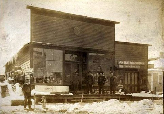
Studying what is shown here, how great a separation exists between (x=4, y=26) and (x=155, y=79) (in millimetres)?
4458

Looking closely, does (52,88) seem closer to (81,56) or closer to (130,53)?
(81,56)

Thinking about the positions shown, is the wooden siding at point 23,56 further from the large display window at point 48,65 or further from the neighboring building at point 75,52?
the large display window at point 48,65

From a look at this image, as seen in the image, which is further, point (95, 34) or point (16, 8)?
point (95, 34)

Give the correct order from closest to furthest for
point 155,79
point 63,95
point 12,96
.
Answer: point 12,96 → point 63,95 → point 155,79

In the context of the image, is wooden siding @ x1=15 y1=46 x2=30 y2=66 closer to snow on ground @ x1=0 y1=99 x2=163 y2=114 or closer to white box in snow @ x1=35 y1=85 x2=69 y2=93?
white box in snow @ x1=35 y1=85 x2=69 y2=93

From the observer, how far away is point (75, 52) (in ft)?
24.3

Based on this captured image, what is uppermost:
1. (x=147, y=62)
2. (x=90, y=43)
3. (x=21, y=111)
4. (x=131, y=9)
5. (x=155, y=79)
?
(x=131, y=9)

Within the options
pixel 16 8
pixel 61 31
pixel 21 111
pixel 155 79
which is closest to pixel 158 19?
pixel 155 79

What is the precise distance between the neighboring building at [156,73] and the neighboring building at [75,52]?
0.21 m

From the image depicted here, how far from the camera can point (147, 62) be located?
7.08 m

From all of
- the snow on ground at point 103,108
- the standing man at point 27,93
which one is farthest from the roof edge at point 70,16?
the snow on ground at point 103,108

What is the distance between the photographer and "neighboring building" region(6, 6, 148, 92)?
20.9 ft

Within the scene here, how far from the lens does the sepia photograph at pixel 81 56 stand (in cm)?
584

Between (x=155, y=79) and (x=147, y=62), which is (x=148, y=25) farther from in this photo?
(x=155, y=79)
